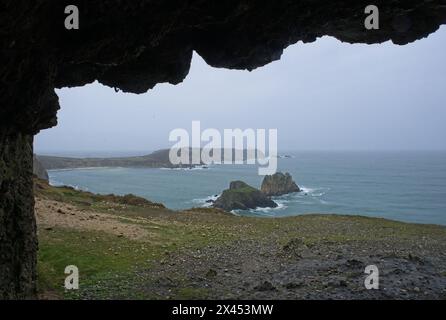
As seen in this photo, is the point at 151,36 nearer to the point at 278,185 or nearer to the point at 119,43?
the point at 119,43

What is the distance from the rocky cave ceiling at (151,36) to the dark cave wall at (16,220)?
4.60 ft

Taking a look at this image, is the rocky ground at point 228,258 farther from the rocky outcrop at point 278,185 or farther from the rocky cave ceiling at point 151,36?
the rocky outcrop at point 278,185

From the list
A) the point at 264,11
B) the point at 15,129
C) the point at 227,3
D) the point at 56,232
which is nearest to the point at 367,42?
the point at 264,11

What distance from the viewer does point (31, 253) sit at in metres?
12.0

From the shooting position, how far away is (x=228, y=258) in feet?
64.2

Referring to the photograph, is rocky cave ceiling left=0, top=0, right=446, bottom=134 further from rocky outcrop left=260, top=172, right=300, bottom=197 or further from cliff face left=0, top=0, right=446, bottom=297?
rocky outcrop left=260, top=172, right=300, bottom=197

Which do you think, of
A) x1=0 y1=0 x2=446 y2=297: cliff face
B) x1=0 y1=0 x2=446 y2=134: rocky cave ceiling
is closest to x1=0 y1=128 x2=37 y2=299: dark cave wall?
x1=0 y1=0 x2=446 y2=297: cliff face

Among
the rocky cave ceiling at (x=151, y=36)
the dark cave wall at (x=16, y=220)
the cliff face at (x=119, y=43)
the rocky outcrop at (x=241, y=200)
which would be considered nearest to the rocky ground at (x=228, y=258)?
the dark cave wall at (x=16, y=220)

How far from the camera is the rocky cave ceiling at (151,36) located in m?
8.48

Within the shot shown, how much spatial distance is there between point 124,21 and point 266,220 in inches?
1139

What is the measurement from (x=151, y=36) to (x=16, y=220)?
7.14 meters

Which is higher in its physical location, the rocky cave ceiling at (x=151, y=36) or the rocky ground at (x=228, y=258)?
the rocky cave ceiling at (x=151, y=36)

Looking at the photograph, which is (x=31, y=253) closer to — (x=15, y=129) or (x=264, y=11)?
(x=15, y=129)

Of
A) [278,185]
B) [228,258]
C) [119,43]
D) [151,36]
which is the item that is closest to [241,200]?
[278,185]
